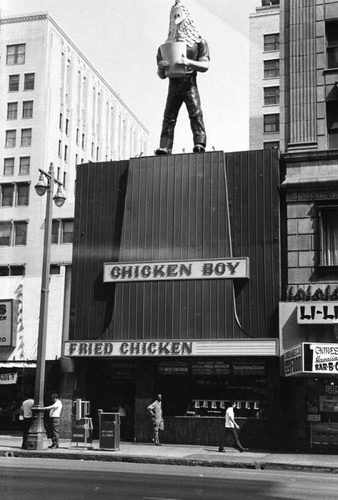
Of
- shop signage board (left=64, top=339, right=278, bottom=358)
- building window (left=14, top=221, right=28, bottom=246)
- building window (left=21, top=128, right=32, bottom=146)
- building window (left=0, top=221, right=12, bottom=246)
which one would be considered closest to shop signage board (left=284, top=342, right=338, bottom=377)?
shop signage board (left=64, top=339, right=278, bottom=358)

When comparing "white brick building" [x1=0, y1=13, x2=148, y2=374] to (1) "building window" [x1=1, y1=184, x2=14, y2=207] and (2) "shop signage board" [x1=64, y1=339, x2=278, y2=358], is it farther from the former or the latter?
(2) "shop signage board" [x1=64, y1=339, x2=278, y2=358]

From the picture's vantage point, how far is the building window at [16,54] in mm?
78688

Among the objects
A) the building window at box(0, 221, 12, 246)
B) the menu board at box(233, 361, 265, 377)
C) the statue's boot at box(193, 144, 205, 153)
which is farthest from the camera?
the building window at box(0, 221, 12, 246)

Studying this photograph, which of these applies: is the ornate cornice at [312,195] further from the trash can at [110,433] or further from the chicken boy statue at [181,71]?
the trash can at [110,433]

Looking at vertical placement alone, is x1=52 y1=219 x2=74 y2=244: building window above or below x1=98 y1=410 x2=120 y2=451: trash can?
above

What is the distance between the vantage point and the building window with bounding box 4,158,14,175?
78312mm

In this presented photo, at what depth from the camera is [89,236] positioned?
2880 cm

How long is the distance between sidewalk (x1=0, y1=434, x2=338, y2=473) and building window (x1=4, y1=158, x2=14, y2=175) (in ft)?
185

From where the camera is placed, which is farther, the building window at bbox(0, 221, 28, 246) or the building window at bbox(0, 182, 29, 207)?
the building window at bbox(0, 182, 29, 207)

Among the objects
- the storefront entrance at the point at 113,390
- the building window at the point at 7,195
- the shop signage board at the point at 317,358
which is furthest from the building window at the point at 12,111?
the shop signage board at the point at 317,358

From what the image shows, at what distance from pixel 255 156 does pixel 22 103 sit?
56323mm

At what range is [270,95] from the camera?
73.9 metres

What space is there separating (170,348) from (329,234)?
23.6 feet

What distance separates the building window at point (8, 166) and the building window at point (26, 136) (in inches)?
89.1
